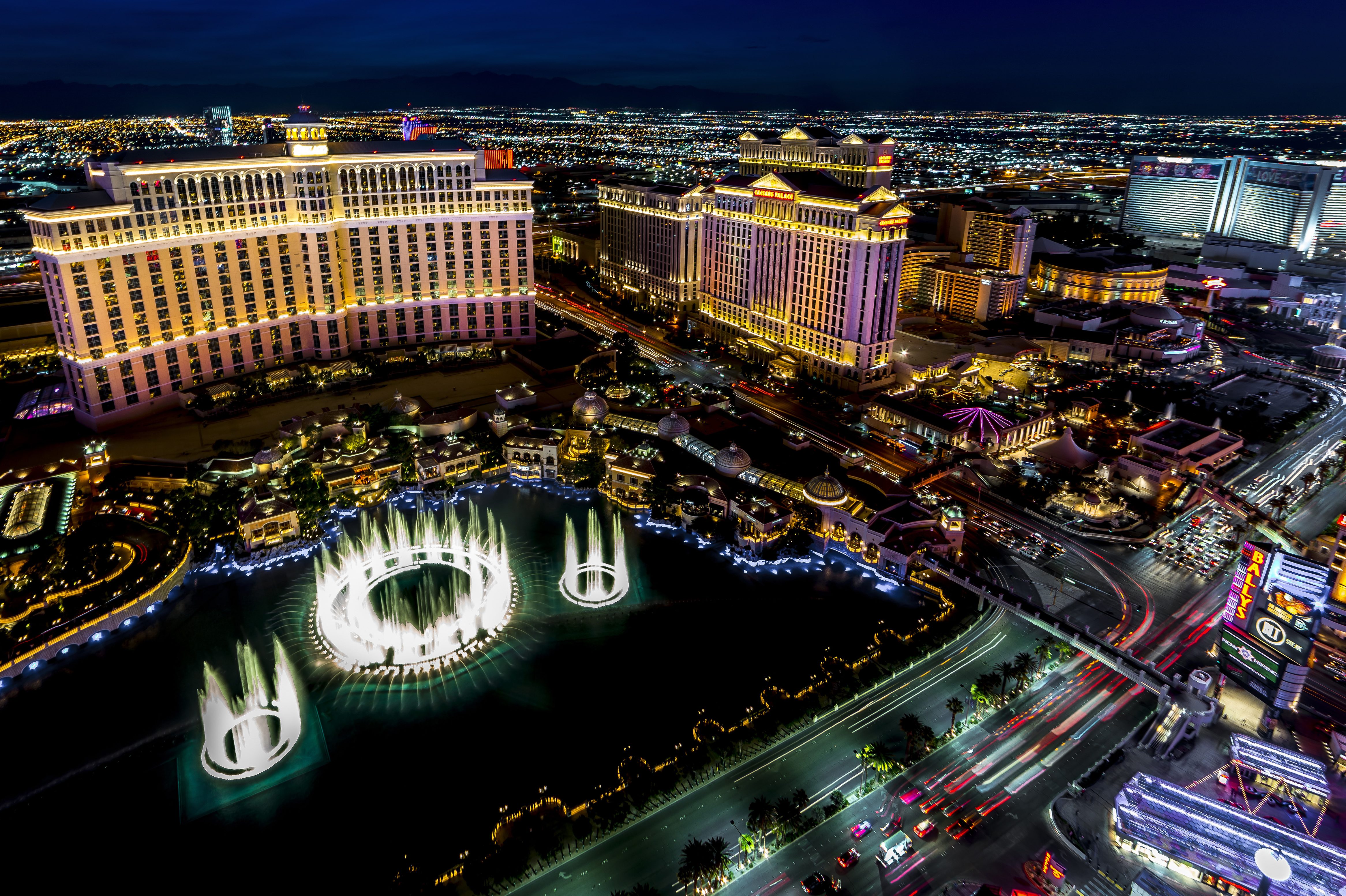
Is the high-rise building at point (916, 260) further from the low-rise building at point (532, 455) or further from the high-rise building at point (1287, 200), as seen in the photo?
the high-rise building at point (1287, 200)

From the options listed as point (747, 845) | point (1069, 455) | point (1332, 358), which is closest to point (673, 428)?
point (1069, 455)

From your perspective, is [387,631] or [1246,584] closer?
[1246,584]

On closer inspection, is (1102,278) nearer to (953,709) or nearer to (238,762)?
(953,709)

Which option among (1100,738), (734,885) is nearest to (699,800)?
(734,885)

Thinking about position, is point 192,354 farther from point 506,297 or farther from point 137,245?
point 506,297

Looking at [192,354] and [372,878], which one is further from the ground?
[192,354]

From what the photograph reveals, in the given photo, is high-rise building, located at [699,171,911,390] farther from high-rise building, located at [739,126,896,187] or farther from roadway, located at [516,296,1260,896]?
roadway, located at [516,296,1260,896]
